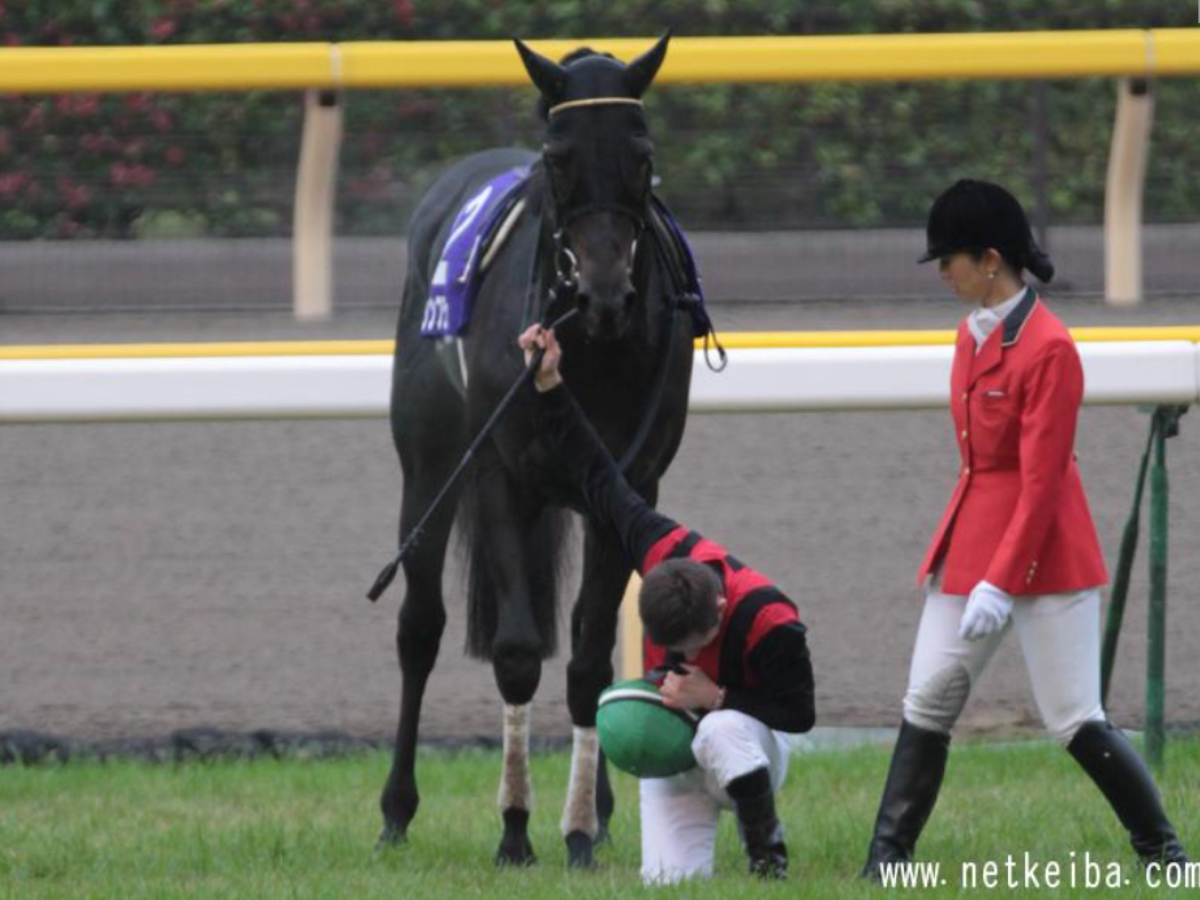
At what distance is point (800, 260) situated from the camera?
927cm

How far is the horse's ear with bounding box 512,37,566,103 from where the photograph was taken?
19.6 ft

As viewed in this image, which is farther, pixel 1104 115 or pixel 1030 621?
pixel 1104 115

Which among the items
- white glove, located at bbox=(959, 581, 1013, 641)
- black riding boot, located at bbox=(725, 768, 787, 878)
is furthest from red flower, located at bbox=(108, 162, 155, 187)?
white glove, located at bbox=(959, 581, 1013, 641)

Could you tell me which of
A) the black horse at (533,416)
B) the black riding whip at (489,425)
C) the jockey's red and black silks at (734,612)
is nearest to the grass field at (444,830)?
the black horse at (533,416)

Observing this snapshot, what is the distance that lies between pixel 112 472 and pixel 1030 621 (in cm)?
427

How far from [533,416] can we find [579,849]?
1.00m

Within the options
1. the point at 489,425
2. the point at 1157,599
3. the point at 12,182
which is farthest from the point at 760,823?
the point at 12,182

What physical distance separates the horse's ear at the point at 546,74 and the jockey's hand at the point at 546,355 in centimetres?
51

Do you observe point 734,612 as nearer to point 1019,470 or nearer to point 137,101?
point 1019,470

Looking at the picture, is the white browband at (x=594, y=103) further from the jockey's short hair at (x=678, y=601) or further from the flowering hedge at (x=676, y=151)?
the flowering hedge at (x=676, y=151)

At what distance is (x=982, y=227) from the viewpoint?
5.87m

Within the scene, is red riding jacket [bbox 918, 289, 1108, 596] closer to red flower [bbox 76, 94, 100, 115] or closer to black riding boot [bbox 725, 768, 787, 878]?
black riding boot [bbox 725, 768, 787, 878]

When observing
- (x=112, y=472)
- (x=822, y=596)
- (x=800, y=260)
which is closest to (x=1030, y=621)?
(x=822, y=596)

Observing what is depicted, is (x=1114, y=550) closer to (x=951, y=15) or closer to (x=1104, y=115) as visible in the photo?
(x=1104, y=115)
